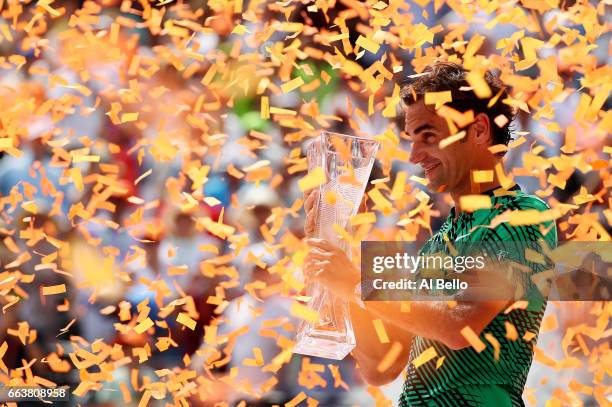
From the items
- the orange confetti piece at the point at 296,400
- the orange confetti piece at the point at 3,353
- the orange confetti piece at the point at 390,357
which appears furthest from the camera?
the orange confetti piece at the point at 3,353

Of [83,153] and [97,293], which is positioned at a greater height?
[83,153]

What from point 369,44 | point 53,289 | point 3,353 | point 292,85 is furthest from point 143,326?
point 369,44

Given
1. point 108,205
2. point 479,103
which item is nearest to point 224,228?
point 108,205

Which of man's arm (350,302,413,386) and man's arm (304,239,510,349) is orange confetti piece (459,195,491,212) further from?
man's arm (350,302,413,386)

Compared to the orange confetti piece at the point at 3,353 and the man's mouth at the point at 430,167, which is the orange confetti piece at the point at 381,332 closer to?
the man's mouth at the point at 430,167

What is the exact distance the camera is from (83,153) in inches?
86.0

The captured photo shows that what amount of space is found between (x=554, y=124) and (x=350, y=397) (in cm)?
85

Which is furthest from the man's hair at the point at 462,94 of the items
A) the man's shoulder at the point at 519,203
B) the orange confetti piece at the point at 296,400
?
the orange confetti piece at the point at 296,400

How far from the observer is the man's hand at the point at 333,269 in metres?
0.81

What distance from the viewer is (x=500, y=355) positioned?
2.86 feet

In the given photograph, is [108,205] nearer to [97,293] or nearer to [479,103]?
[97,293]

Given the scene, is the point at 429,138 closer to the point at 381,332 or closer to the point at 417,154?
the point at 417,154

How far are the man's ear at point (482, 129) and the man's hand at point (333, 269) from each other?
28 centimetres

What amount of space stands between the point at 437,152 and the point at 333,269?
263mm
